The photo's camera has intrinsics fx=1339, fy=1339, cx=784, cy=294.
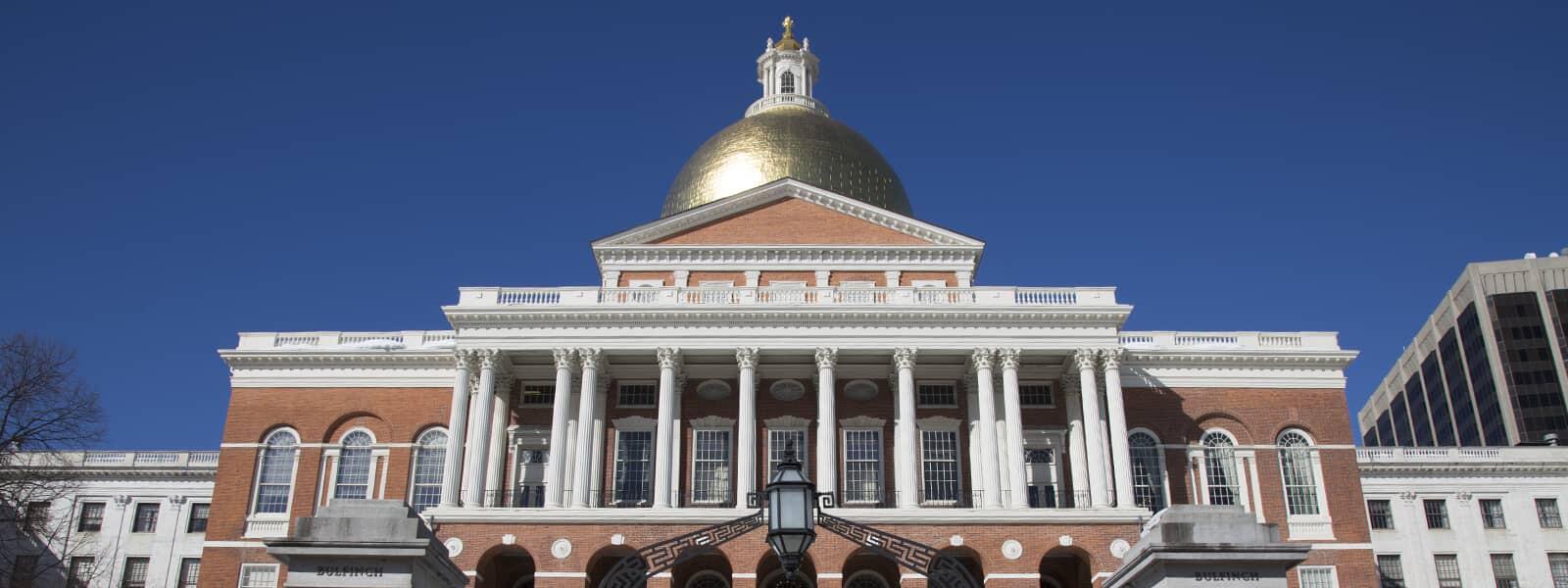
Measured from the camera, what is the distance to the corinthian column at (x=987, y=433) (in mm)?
44250

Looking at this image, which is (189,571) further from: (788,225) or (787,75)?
(787,75)

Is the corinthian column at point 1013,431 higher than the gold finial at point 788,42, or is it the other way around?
the gold finial at point 788,42

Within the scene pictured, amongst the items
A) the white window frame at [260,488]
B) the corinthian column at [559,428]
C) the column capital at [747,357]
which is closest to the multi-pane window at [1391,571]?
the column capital at [747,357]

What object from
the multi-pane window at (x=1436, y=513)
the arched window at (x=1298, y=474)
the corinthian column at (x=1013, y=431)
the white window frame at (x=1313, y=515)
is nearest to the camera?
the corinthian column at (x=1013, y=431)

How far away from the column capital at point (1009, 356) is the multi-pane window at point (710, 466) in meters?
10.0

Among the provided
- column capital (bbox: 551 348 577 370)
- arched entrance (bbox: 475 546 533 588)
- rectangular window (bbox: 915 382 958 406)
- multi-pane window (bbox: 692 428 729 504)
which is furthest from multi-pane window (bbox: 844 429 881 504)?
arched entrance (bbox: 475 546 533 588)

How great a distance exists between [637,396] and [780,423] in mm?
5330

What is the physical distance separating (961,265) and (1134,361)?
7.67 metres

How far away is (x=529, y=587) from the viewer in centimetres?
4653

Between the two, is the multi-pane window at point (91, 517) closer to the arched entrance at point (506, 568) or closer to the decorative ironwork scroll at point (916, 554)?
the arched entrance at point (506, 568)

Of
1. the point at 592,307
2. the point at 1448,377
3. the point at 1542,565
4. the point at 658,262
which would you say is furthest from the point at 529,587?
the point at 1448,377

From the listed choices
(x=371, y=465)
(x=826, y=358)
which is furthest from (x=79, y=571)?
(x=826, y=358)

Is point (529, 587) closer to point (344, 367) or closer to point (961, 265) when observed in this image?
point (344, 367)

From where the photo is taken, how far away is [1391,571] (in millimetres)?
56156
